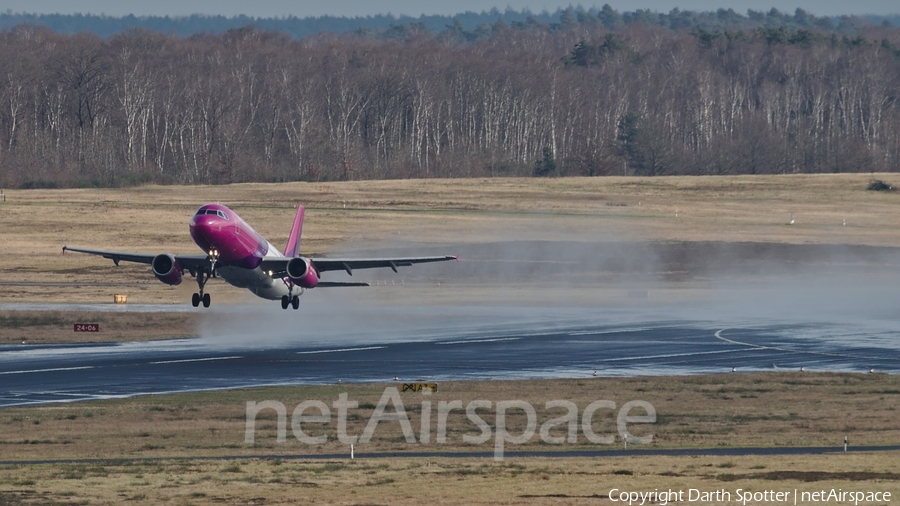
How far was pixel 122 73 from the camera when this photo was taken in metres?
194

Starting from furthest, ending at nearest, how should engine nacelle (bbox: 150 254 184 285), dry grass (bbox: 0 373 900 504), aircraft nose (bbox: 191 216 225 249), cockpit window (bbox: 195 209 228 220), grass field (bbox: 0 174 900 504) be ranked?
engine nacelle (bbox: 150 254 184 285) < cockpit window (bbox: 195 209 228 220) < aircraft nose (bbox: 191 216 225 249) < grass field (bbox: 0 174 900 504) < dry grass (bbox: 0 373 900 504)

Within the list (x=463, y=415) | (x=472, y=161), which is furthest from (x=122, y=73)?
(x=463, y=415)

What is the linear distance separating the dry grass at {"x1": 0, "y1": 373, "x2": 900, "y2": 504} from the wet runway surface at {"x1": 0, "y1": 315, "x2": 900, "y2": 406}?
3301 mm

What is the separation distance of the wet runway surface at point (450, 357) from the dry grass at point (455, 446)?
3.30m

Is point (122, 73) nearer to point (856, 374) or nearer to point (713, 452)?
point (856, 374)

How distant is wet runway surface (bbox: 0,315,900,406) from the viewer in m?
59.0

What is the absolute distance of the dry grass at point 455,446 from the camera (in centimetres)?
3506

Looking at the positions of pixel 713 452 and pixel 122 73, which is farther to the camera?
pixel 122 73

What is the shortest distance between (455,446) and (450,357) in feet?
72.2

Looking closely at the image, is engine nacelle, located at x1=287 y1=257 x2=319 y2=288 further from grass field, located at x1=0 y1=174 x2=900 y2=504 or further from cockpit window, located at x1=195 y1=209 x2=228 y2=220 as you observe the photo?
grass field, located at x1=0 y1=174 x2=900 y2=504

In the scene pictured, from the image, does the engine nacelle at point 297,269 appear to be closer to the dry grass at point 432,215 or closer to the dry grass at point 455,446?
Answer: the dry grass at point 455,446

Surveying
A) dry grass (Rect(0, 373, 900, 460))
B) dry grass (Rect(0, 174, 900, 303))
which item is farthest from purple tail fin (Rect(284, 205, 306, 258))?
dry grass (Rect(0, 373, 900, 460))

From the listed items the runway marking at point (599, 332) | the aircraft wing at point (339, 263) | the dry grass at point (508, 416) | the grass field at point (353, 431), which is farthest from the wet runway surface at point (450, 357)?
the aircraft wing at point (339, 263)

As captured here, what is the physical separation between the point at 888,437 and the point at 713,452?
24.8 ft
